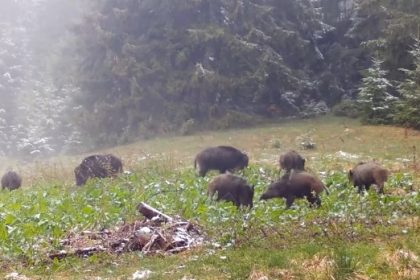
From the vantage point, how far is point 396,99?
2995 centimetres

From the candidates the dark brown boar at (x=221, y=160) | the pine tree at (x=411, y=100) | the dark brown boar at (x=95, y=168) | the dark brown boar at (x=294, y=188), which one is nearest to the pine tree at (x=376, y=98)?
the pine tree at (x=411, y=100)

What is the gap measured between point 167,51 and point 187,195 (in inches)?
1020

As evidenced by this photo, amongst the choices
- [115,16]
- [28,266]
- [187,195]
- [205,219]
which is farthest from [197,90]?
[28,266]

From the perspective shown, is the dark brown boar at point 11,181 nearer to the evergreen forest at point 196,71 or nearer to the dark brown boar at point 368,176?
the dark brown boar at point 368,176

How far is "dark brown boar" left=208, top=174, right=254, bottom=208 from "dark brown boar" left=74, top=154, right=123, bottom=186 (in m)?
5.96

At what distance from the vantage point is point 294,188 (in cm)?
1252

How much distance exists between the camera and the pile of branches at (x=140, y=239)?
8.99m

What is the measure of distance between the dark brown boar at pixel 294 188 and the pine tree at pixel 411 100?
1655 cm

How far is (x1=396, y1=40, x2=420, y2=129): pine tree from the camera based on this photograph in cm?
2767

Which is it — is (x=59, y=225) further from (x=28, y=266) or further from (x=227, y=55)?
(x=227, y=55)

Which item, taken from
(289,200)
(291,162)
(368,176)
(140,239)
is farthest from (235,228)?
(291,162)

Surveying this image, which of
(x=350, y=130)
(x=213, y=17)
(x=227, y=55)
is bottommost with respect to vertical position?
(x=350, y=130)

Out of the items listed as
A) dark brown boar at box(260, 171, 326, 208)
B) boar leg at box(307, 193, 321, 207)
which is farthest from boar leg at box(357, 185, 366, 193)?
boar leg at box(307, 193, 321, 207)

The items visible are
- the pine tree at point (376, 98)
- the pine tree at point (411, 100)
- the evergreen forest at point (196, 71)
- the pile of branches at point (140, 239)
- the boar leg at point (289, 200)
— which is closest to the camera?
the pile of branches at point (140, 239)
